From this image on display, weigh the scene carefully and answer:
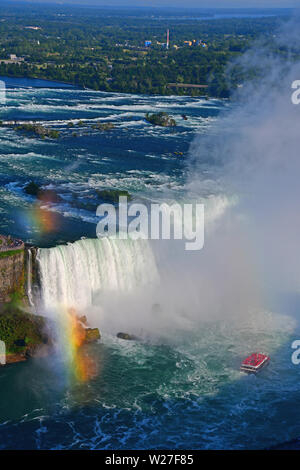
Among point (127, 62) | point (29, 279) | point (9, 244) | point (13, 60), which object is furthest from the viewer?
point (127, 62)

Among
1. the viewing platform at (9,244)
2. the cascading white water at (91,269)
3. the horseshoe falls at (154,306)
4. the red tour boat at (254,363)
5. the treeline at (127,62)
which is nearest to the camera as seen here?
the horseshoe falls at (154,306)

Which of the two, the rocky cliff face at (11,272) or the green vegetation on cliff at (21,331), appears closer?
the green vegetation on cliff at (21,331)

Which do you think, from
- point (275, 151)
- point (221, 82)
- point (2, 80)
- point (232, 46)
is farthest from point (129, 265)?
point (232, 46)

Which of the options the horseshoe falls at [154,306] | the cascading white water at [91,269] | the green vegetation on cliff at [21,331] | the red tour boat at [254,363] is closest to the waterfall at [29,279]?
the horseshoe falls at [154,306]

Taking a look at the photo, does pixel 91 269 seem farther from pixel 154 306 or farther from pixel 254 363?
pixel 254 363

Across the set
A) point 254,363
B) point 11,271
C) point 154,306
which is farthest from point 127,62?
point 254,363

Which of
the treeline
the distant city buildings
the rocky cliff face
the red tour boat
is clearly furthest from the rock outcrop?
the distant city buildings

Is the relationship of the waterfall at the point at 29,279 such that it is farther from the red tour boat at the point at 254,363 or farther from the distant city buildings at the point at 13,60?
the distant city buildings at the point at 13,60
